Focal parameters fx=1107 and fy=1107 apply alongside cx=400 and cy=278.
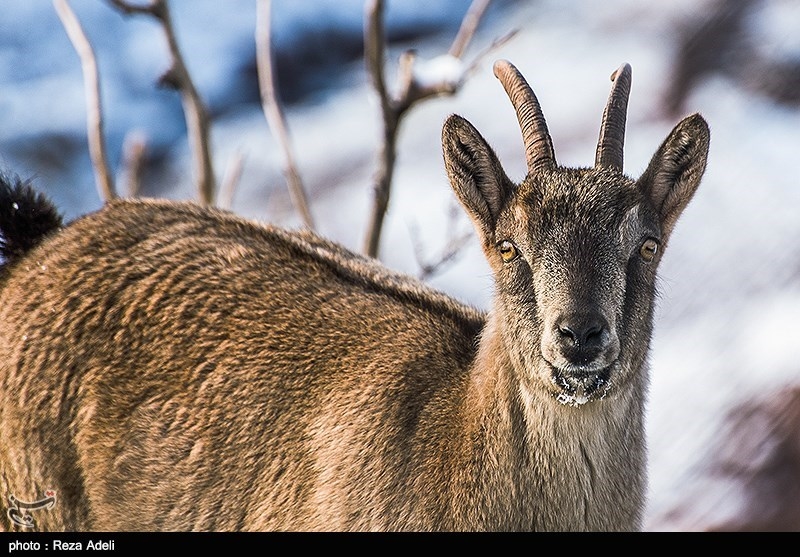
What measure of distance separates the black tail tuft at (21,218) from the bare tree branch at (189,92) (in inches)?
105

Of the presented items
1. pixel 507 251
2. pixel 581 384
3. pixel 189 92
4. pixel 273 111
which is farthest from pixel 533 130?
pixel 273 111

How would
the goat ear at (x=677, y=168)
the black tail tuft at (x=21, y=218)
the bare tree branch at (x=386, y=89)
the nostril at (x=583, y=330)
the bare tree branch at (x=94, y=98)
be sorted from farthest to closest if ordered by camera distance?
the bare tree branch at (x=94, y=98) → the bare tree branch at (x=386, y=89) → the black tail tuft at (x=21, y=218) → the goat ear at (x=677, y=168) → the nostril at (x=583, y=330)

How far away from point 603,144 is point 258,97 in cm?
1013

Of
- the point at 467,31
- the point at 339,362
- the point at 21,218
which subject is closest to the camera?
the point at 339,362

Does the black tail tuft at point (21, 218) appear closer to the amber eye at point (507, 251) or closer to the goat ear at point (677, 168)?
the amber eye at point (507, 251)

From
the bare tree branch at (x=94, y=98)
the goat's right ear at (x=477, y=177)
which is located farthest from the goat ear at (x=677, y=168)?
the bare tree branch at (x=94, y=98)

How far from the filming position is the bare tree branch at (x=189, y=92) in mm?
8755

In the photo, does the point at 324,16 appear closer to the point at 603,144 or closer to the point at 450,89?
the point at 450,89

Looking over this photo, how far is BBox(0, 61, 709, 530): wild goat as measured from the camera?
468 cm

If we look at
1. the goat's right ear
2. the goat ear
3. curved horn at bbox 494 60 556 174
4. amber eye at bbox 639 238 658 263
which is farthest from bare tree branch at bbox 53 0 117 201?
amber eye at bbox 639 238 658 263

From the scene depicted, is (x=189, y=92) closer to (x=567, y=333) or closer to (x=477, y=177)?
(x=477, y=177)

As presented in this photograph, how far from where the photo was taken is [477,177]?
198 inches

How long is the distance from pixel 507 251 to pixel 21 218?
283cm

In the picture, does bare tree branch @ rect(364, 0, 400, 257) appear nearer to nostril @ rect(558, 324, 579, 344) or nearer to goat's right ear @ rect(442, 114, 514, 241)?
goat's right ear @ rect(442, 114, 514, 241)
